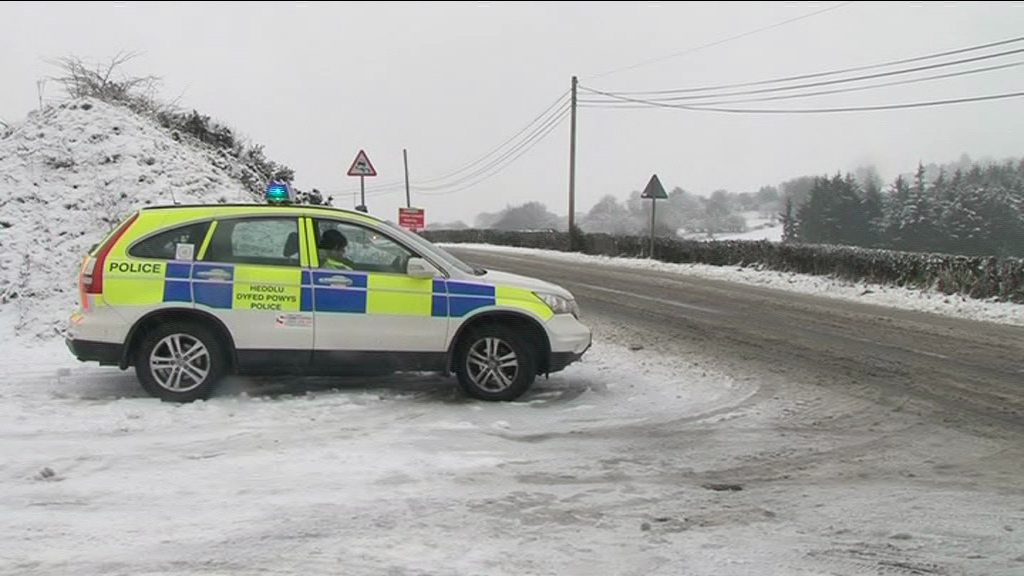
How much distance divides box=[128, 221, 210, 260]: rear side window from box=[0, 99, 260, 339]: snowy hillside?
11.1ft

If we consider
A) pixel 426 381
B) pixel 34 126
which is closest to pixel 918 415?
pixel 426 381

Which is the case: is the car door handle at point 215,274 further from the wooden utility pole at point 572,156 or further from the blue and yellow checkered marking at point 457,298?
the wooden utility pole at point 572,156

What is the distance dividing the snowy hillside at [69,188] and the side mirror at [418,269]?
4.94 m

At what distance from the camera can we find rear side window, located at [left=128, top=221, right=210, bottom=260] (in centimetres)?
609

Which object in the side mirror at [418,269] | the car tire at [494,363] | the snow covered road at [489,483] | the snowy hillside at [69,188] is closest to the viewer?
the snow covered road at [489,483]

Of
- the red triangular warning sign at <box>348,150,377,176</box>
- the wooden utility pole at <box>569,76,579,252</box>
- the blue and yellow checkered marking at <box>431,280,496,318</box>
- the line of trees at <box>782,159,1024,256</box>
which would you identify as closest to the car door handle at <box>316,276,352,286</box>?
the blue and yellow checkered marking at <box>431,280,496,318</box>

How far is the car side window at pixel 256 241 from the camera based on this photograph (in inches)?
242

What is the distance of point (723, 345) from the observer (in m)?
9.48

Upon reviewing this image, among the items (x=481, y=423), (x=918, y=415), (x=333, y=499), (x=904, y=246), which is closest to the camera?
(x=333, y=499)

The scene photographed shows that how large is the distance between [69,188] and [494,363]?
8009mm

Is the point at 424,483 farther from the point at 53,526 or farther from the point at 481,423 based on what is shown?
the point at 53,526

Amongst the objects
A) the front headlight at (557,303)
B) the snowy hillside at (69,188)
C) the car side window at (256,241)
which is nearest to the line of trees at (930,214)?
the front headlight at (557,303)

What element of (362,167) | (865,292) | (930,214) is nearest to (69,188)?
(362,167)

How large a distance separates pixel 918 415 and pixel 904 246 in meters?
14.5
